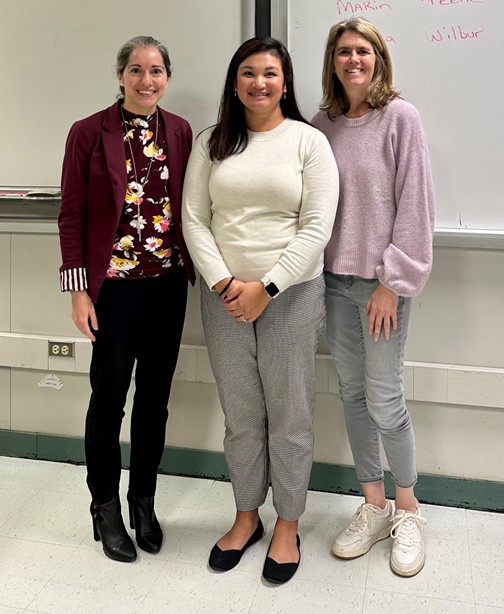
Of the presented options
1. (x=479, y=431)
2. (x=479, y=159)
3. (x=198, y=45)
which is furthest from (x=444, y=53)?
(x=479, y=431)

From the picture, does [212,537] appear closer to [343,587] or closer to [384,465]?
[343,587]

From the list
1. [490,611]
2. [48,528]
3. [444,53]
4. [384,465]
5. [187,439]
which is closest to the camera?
[490,611]

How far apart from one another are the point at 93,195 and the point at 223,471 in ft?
3.74

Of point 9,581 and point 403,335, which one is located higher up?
point 403,335

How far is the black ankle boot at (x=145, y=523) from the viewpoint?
6.08 feet

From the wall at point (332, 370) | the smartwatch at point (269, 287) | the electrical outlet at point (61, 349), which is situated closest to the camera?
the smartwatch at point (269, 287)

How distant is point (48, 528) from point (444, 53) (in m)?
1.93

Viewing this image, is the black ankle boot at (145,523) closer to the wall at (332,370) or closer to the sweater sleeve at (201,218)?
the wall at (332,370)

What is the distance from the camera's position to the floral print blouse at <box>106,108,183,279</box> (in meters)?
1.69

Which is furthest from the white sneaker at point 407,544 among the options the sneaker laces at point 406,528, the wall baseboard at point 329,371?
the wall baseboard at point 329,371

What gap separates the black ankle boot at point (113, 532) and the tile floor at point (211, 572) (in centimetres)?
3

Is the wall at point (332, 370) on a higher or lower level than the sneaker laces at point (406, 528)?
higher

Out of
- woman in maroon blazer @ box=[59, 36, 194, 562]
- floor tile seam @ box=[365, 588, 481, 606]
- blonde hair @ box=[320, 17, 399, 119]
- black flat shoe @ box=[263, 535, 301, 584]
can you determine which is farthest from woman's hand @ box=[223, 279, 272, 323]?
floor tile seam @ box=[365, 588, 481, 606]

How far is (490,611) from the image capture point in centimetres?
159
